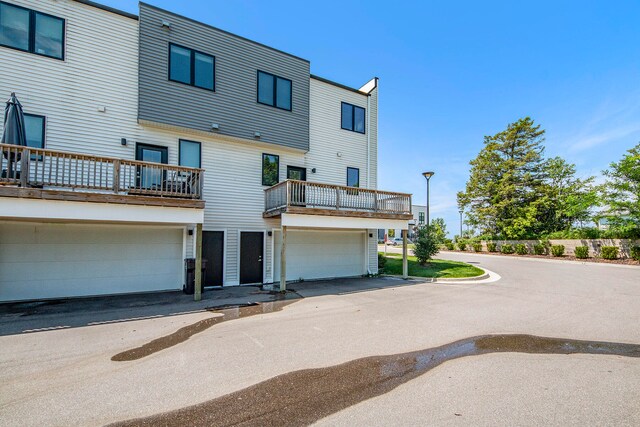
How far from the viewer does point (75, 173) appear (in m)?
7.67

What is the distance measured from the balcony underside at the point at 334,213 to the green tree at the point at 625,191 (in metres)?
16.0

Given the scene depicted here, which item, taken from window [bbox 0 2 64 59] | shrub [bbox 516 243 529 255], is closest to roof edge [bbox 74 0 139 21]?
window [bbox 0 2 64 59]

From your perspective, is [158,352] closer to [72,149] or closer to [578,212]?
[72,149]

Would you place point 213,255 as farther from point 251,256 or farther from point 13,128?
point 13,128

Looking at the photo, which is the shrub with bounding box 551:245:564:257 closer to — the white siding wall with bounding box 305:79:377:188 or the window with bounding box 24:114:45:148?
the white siding wall with bounding box 305:79:377:188

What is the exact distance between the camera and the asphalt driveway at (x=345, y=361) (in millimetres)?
3242

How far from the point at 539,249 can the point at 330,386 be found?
86.3 feet

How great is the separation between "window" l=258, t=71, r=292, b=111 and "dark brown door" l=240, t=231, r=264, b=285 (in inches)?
219

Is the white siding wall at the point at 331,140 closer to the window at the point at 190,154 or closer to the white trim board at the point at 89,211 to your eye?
the window at the point at 190,154

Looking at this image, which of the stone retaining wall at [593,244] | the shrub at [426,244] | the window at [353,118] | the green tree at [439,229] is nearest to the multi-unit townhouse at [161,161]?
the window at [353,118]

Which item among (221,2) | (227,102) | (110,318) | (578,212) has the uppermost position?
(221,2)

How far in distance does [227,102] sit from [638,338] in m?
13.1

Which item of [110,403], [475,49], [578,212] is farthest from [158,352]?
[578,212]

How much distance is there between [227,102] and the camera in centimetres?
1121
